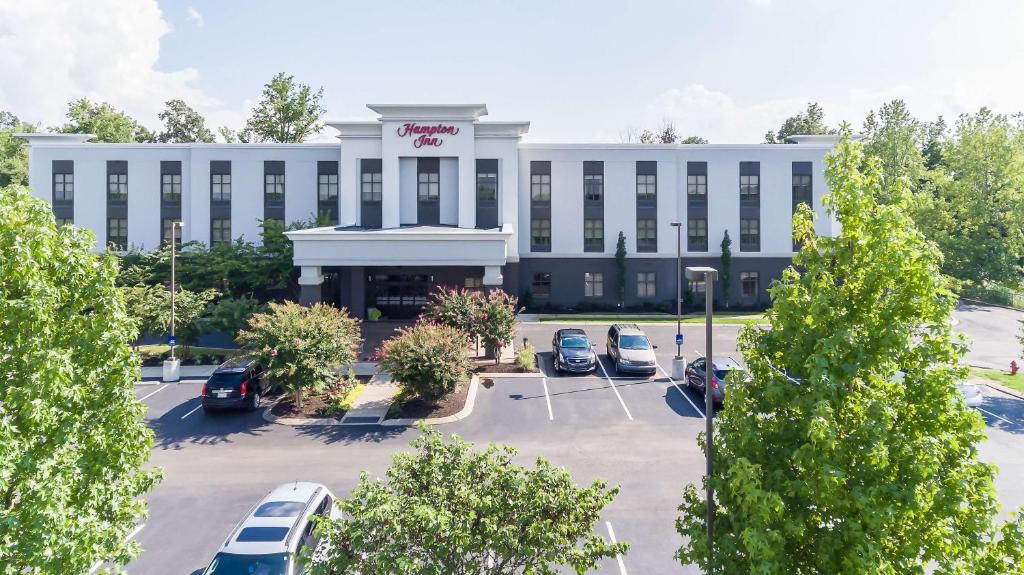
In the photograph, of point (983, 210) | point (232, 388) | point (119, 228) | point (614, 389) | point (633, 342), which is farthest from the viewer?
point (983, 210)

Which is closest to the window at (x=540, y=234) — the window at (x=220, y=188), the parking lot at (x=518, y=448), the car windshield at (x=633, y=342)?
the car windshield at (x=633, y=342)

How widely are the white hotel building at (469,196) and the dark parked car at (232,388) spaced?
15.0 metres

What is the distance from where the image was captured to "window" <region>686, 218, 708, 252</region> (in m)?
42.5

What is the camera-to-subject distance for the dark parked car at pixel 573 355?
2559cm

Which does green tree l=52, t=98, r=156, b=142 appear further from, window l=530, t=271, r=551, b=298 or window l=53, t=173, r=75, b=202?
window l=530, t=271, r=551, b=298

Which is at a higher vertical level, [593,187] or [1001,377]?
[593,187]

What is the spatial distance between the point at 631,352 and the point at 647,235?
722 inches

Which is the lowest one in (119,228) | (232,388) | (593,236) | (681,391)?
(681,391)

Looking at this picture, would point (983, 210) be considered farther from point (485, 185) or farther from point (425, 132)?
point (425, 132)

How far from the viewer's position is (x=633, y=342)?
26406 mm

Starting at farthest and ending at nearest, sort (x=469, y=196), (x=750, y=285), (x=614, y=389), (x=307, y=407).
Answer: (x=750, y=285) → (x=469, y=196) → (x=614, y=389) → (x=307, y=407)

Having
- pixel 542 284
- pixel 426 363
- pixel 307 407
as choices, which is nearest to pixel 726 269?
pixel 542 284

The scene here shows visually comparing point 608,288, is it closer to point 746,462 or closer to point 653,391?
point 653,391

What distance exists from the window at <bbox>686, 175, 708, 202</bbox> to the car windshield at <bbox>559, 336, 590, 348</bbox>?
19924mm
